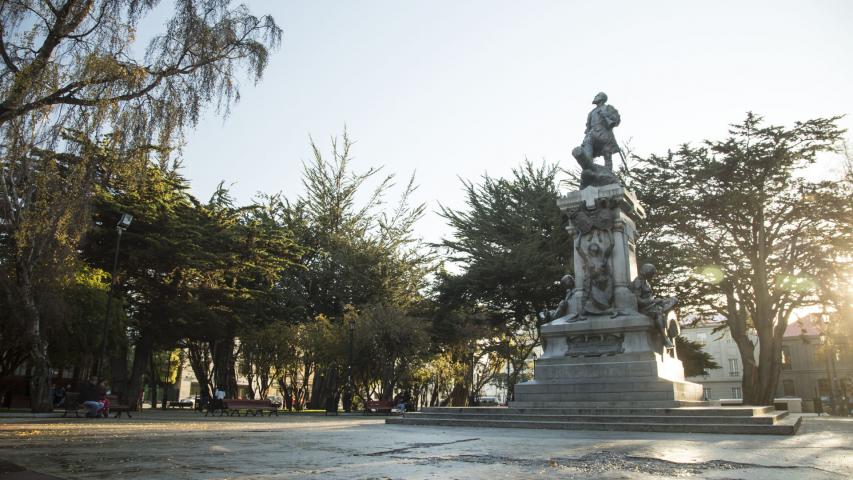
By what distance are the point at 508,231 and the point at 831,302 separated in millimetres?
13503

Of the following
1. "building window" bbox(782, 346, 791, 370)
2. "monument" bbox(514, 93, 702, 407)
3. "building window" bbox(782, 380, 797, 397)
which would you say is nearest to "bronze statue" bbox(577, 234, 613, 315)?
"monument" bbox(514, 93, 702, 407)

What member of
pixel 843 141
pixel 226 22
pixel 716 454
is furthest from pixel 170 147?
pixel 843 141

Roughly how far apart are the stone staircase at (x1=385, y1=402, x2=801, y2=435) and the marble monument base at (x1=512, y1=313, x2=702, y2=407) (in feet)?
2.11

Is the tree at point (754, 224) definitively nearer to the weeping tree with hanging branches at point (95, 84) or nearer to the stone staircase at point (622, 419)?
the stone staircase at point (622, 419)

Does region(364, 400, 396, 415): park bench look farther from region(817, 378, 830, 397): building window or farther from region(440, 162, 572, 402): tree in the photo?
region(817, 378, 830, 397): building window

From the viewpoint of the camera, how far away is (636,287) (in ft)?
A: 46.7

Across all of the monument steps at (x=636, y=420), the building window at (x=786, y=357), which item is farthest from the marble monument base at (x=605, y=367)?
the building window at (x=786, y=357)

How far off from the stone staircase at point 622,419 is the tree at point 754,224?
45.2ft

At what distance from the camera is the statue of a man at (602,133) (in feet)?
52.6

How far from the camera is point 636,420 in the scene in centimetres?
1027

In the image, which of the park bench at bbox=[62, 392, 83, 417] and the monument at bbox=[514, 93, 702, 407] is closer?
the monument at bbox=[514, 93, 702, 407]

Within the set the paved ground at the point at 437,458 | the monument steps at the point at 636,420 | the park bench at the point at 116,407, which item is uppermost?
the paved ground at the point at 437,458

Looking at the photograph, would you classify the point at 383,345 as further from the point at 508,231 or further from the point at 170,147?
the point at 170,147

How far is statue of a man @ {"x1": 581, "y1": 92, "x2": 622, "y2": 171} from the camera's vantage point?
1603cm
